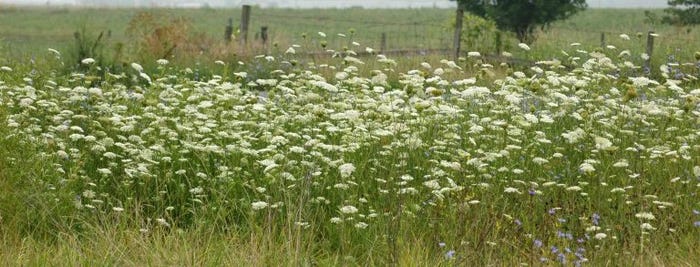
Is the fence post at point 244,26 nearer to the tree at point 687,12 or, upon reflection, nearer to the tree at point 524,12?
the tree at point 524,12

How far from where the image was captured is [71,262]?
450cm

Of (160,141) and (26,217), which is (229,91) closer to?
(160,141)

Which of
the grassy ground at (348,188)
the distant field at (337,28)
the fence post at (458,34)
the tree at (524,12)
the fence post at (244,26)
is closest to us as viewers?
the grassy ground at (348,188)

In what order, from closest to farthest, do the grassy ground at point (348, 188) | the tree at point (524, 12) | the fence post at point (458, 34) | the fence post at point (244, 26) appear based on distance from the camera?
the grassy ground at point (348, 188), the fence post at point (244, 26), the fence post at point (458, 34), the tree at point (524, 12)

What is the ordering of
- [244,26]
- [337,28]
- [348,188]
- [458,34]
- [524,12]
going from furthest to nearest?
[337,28]
[524,12]
[458,34]
[244,26]
[348,188]

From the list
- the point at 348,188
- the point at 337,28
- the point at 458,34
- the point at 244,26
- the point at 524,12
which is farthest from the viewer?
the point at 337,28

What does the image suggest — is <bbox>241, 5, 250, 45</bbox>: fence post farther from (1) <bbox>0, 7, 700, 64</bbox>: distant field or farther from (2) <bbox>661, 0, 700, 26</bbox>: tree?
(2) <bbox>661, 0, 700, 26</bbox>: tree

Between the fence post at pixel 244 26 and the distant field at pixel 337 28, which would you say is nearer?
the fence post at pixel 244 26

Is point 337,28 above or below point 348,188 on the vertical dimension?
below

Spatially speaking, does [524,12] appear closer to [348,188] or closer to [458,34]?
[458,34]

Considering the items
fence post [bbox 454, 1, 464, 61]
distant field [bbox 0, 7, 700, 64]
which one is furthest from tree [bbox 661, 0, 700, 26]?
fence post [bbox 454, 1, 464, 61]

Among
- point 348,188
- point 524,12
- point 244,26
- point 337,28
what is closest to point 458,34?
point 244,26

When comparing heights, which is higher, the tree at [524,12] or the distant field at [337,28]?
the tree at [524,12]

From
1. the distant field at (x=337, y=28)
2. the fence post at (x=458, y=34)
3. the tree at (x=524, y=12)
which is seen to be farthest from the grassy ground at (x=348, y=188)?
the tree at (x=524, y=12)
